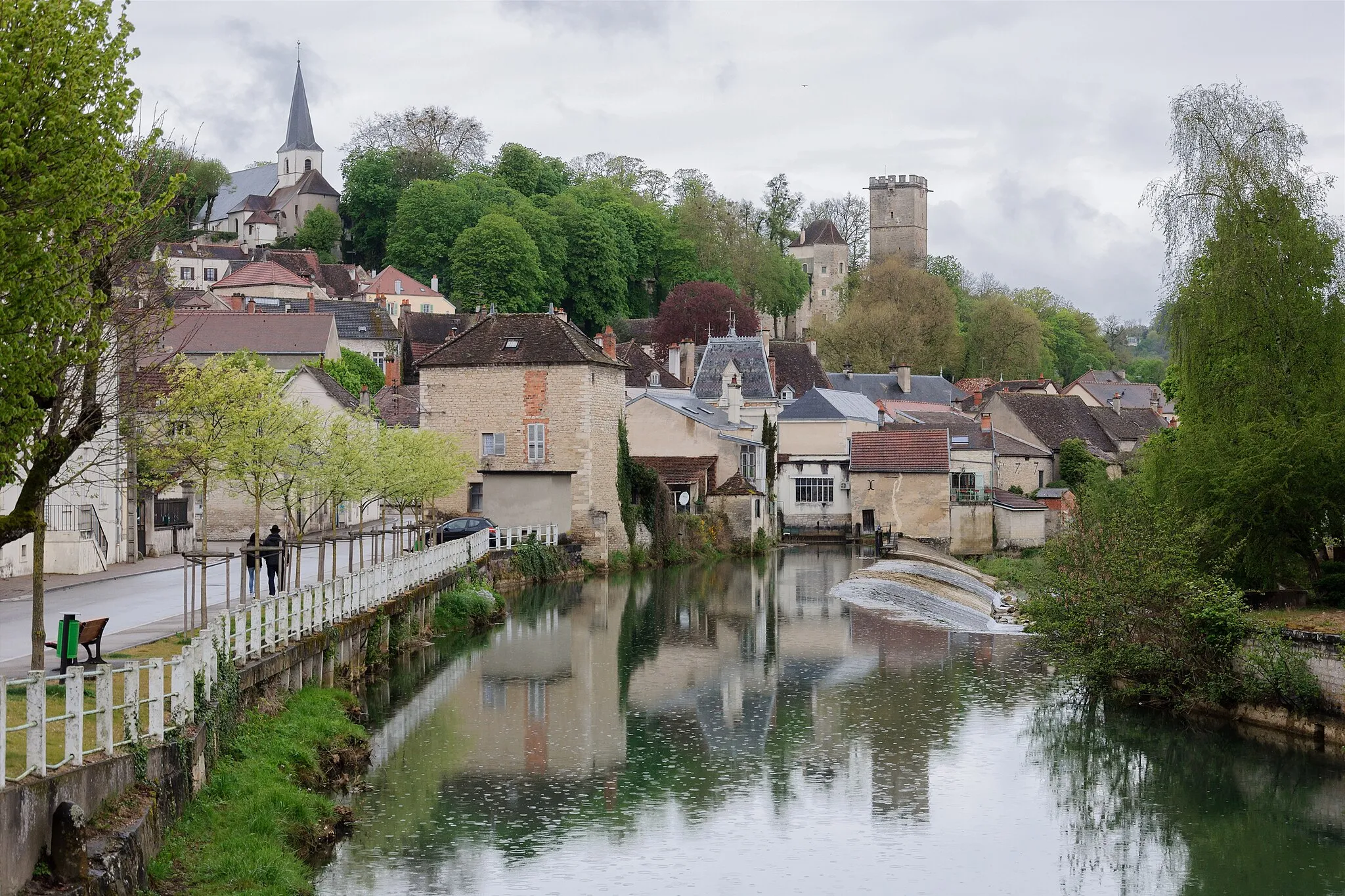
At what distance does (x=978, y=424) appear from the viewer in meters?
63.7

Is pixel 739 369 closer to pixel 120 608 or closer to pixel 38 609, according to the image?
pixel 120 608

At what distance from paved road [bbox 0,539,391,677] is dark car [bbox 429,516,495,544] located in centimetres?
855

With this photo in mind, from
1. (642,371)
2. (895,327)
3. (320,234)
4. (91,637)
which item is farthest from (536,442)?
(320,234)

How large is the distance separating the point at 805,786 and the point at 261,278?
72.7 metres

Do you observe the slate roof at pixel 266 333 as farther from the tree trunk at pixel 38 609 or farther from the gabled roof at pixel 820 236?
the gabled roof at pixel 820 236

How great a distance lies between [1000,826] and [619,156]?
109385mm

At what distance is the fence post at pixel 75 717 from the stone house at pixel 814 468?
48451 mm

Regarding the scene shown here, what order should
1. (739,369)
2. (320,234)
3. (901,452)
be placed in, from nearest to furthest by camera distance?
1. (901,452)
2. (739,369)
3. (320,234)

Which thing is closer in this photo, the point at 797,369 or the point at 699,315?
the point at 797,369

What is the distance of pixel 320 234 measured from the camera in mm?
106812

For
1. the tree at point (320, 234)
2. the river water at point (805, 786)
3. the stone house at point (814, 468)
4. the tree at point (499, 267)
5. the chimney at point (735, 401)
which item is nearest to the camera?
the river water at point (805, 786)

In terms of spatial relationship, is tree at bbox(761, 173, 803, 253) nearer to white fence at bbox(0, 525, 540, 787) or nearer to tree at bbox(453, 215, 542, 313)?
tree at bbox(453, 215, 542, 313)

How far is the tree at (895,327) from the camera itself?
89688 millimetres

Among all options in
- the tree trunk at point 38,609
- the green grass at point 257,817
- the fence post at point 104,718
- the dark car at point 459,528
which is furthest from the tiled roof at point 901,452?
the fence post at point 104,718
